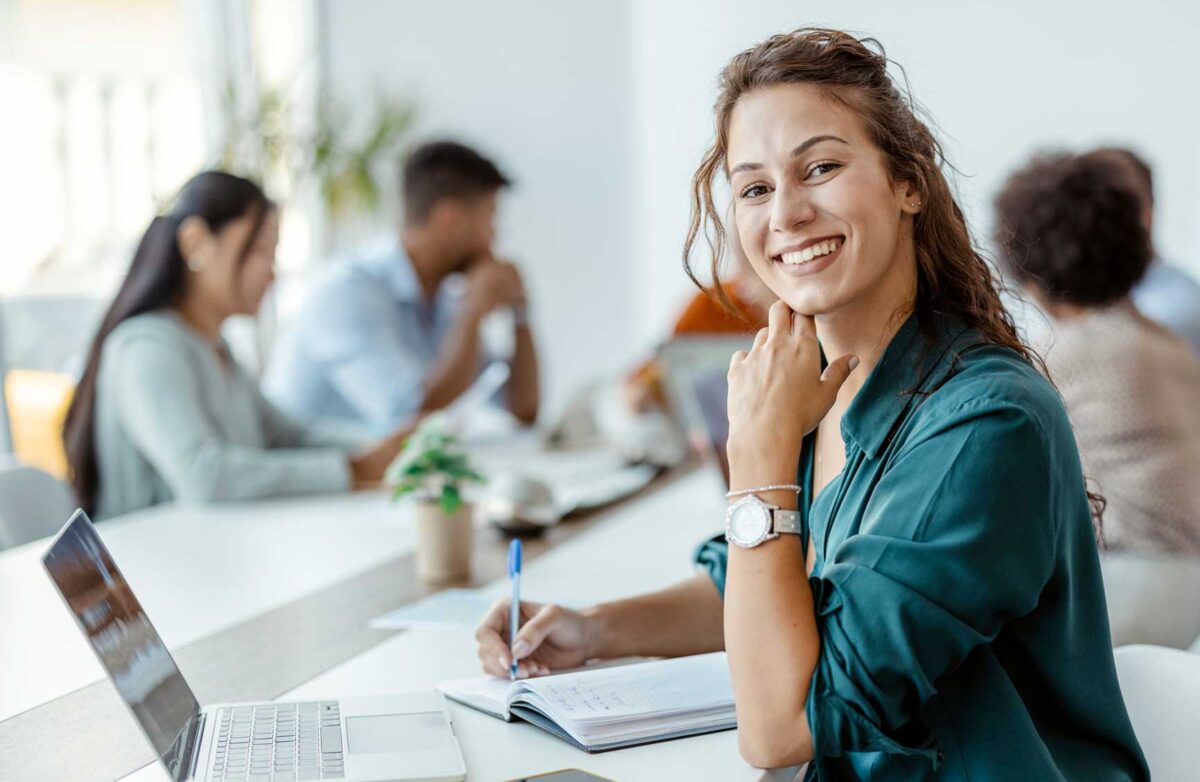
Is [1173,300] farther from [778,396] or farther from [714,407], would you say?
[778,396]

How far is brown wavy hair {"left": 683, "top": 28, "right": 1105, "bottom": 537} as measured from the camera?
1216 millimetres

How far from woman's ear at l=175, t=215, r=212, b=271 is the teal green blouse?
1831mm

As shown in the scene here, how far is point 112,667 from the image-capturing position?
3.21 ft

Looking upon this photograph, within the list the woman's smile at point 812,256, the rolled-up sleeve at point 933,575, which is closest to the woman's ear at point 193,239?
the woman's smile at point 812,256

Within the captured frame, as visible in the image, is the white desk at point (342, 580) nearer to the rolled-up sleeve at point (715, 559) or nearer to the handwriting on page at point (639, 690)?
the handwriting on page at point (639, 690)

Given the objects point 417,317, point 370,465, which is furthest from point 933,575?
point 417,317

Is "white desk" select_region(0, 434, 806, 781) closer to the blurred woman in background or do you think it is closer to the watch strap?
the blurred woman in background

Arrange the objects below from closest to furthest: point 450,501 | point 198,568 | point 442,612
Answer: point 442,612 → point 450,501 → point 198,568

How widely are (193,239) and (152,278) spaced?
12 centimetres

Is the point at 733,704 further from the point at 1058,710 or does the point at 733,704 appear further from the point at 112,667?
the point at 112,667

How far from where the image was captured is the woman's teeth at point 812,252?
122 centimetres

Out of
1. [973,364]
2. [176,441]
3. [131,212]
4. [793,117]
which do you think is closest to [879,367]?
[973,364]

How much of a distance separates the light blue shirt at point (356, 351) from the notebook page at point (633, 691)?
2.14 metres

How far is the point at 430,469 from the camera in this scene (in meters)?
1.91
